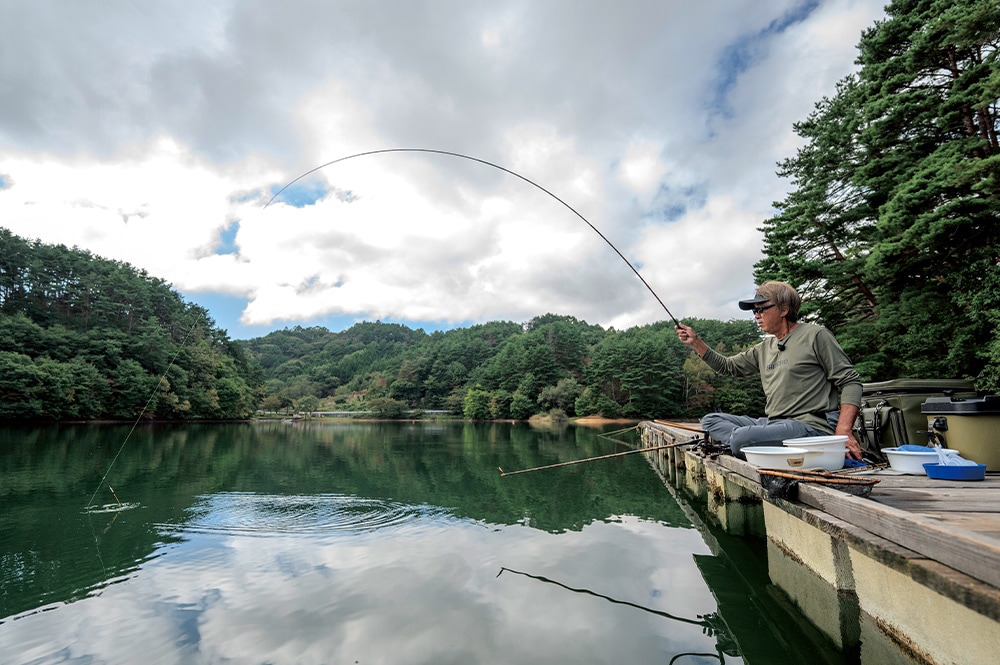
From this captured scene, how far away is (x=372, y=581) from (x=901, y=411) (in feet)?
16.7

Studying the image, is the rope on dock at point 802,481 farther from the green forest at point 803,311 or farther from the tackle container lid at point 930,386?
the green forest at point 803,311

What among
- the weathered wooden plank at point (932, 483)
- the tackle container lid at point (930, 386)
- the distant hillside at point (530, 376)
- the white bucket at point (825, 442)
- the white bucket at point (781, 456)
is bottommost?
the weathered wooden plank at point (932, 483)

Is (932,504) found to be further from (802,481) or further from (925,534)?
(925,534)

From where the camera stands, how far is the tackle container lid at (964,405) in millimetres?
3242

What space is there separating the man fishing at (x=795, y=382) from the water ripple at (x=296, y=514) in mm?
5119

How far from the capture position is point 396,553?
18.0 feet

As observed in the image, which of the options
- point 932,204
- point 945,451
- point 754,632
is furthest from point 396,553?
point 932,204

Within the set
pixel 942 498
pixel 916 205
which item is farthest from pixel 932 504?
pixel 916 205

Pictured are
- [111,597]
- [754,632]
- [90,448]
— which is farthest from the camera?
[90,448]

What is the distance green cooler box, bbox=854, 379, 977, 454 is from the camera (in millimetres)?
4266

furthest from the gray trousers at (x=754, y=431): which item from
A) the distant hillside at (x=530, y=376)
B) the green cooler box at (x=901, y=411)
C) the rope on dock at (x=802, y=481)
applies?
the distant hillside at (x=530, y=376)

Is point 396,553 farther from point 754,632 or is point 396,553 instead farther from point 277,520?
point 754,632

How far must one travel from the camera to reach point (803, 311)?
1555 cm

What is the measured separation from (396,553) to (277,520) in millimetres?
2597
